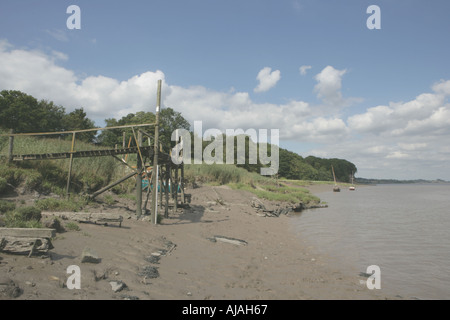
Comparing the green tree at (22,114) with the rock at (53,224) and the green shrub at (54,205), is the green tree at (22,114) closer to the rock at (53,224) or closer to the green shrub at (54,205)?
the green shrub at (54,205)

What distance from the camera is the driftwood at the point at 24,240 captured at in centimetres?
501

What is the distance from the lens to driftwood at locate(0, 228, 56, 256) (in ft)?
16.4

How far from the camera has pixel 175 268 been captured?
6.48 meters

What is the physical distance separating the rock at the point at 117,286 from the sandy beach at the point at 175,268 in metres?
0.02

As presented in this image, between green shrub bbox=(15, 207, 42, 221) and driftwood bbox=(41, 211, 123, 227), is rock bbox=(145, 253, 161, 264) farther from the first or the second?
green shrub bbox=(15, 207, 42, 221)

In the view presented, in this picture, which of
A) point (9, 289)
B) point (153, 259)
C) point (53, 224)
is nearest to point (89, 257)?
point (153, 259)

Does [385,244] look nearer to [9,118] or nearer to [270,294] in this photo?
[270,294]

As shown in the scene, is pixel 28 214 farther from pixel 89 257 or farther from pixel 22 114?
pixel 22 114

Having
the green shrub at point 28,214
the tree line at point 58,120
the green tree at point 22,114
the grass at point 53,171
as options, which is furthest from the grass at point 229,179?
the green tree at point 22,114

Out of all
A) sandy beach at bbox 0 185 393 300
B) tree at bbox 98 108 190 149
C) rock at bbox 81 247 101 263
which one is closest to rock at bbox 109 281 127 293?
sandy beach at bbox 0 185 393 300

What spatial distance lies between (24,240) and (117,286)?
1909 millimetres

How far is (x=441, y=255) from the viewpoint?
33.5ft

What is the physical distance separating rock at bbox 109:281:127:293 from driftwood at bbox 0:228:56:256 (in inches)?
58.4
